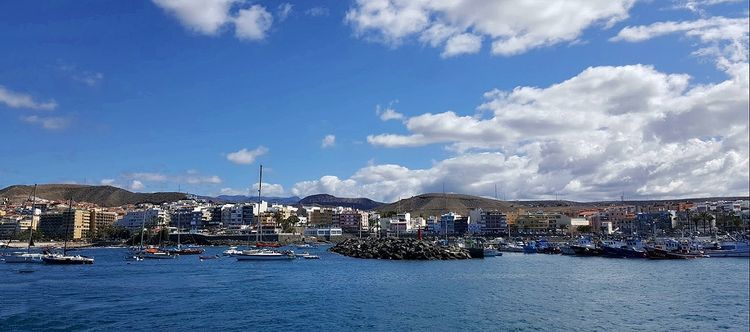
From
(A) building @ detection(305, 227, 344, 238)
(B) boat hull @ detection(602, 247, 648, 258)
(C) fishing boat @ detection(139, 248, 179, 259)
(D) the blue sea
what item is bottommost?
(D) the blue sea

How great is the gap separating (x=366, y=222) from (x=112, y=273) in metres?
131

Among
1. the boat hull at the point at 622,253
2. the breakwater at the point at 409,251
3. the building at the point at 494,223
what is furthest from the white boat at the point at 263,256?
the building at the point at 494,223

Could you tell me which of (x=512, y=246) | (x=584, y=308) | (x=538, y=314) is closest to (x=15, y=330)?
(x=538, y=314)

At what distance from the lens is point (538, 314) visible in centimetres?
2458

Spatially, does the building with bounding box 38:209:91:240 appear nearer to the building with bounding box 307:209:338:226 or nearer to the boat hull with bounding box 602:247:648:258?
the building with bounding box 307:209:338:226

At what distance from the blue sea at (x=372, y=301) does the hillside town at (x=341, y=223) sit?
85.0 m

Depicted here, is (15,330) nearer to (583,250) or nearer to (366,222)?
(583,250)

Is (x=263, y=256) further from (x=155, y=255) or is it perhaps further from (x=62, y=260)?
(x=62, y=260)

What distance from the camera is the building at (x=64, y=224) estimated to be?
13912 centimetres

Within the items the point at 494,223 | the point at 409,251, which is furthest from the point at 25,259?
the point at 494,223

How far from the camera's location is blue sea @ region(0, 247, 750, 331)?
22.4m

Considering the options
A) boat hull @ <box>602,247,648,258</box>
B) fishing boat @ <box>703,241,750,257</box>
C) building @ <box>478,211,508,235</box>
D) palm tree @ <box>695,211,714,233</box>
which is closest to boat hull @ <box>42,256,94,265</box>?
boat hull @ <box>602,247,648,258</box>

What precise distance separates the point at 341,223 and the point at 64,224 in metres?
69.2

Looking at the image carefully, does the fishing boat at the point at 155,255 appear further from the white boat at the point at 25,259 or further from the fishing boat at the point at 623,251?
the fishing boat at the point at 623,251
